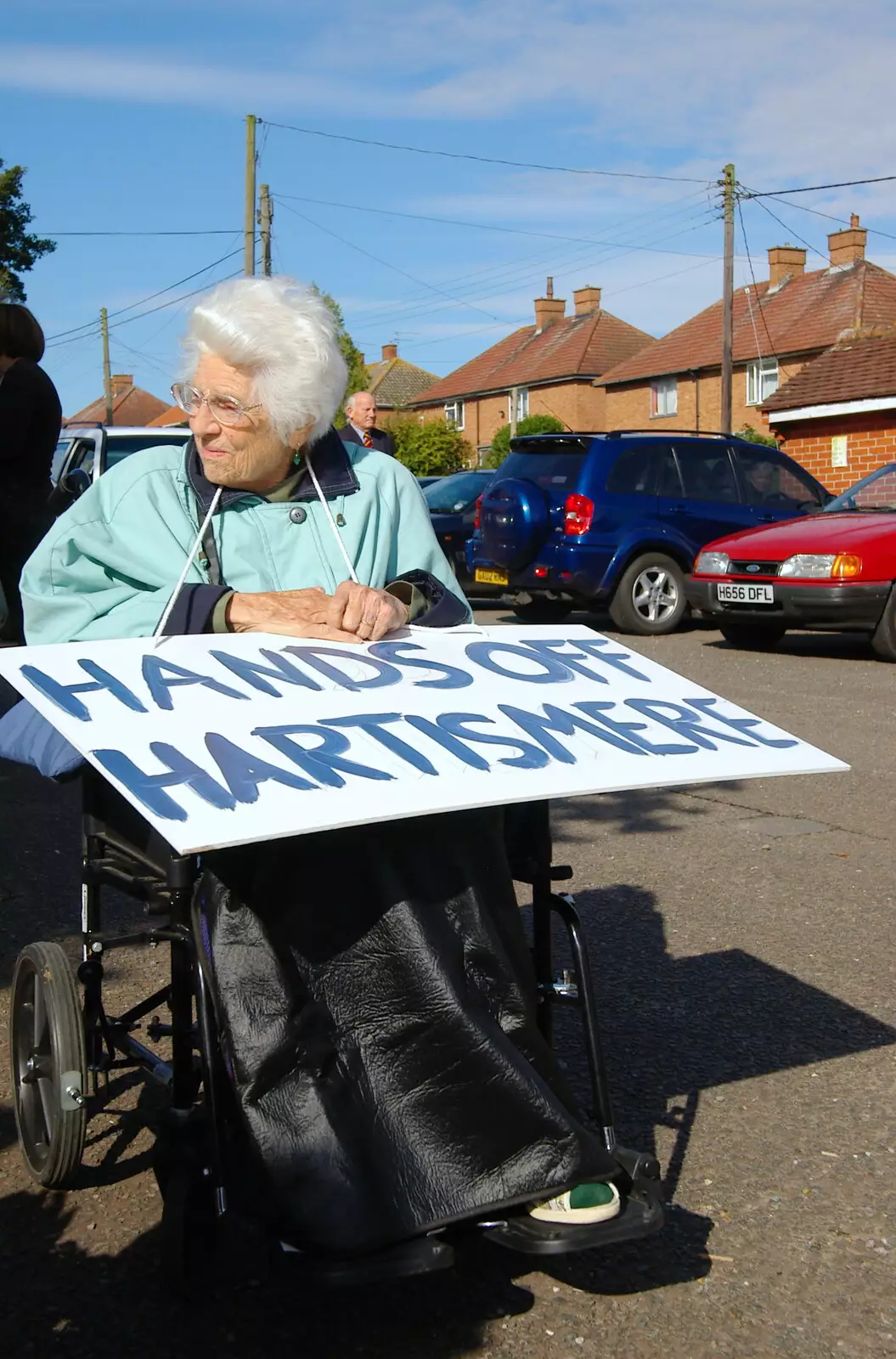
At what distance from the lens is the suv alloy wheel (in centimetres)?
1391

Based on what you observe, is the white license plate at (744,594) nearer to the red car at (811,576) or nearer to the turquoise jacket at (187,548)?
the red car at (811,576)

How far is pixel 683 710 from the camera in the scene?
9.78 feet

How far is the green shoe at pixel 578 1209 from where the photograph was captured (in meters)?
2.39

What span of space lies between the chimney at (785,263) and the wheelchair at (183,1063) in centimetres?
4976

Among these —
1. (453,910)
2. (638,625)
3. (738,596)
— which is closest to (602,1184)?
(453,910)

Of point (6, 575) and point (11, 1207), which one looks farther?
point (6, 575)

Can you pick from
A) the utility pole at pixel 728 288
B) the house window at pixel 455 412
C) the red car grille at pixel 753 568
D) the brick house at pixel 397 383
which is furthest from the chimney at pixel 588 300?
the red car grille at pixel 753 568

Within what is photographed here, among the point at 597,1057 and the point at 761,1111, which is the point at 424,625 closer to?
the point at 597,1057

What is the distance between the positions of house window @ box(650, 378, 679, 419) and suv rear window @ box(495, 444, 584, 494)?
119 feet

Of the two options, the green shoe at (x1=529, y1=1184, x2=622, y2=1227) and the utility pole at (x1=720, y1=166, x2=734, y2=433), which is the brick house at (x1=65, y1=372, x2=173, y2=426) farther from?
the green shoe at (x1=529, y1=1184, x2=622, y2=1227)

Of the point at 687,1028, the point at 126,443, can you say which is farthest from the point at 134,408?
the point at 687,1028

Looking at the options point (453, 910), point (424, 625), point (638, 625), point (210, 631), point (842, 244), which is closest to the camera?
point (453, 910)

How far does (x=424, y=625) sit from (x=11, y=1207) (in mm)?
1466

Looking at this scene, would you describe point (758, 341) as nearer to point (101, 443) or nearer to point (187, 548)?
point (101, 443)
